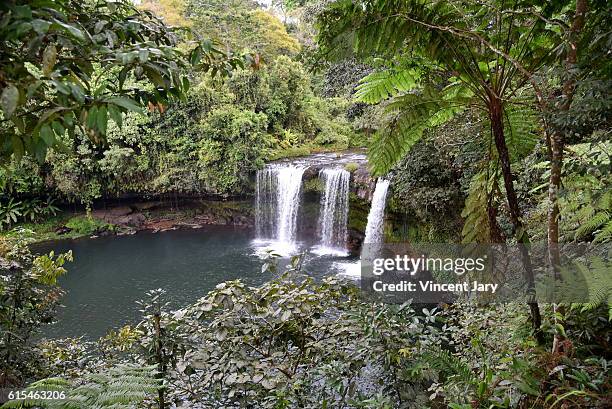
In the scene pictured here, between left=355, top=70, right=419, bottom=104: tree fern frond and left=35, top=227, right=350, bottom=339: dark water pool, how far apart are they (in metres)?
6.30

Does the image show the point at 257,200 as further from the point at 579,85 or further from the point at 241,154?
the point at 579,85

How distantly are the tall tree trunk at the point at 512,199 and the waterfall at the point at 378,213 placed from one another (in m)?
6.60

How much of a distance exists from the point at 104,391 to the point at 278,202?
11.0 metres

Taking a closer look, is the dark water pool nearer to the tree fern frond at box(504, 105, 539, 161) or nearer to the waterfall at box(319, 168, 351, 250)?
the waterfall at box(319, 168, 351, 250)

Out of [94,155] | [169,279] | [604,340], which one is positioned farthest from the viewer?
[94,155]

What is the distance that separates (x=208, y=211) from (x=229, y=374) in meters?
12.8

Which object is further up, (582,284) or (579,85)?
Answer: (579,85)

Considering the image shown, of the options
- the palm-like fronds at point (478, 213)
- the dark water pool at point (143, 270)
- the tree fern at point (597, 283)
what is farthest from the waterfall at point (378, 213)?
the tree fern at point (597, 283)

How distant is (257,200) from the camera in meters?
13.2

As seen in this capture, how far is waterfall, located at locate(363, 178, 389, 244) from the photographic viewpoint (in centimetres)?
899

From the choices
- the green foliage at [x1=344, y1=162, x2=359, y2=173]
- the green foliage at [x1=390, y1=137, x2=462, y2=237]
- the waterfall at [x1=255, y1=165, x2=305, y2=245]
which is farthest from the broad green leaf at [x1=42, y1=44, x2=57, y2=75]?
the waterfall at [x1=255, y1=165, x2=305, y2=245]

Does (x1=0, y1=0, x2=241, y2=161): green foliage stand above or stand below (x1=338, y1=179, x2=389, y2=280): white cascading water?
above

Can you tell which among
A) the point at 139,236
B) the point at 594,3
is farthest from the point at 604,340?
the point at 139,236

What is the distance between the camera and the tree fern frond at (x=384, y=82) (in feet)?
9.55
